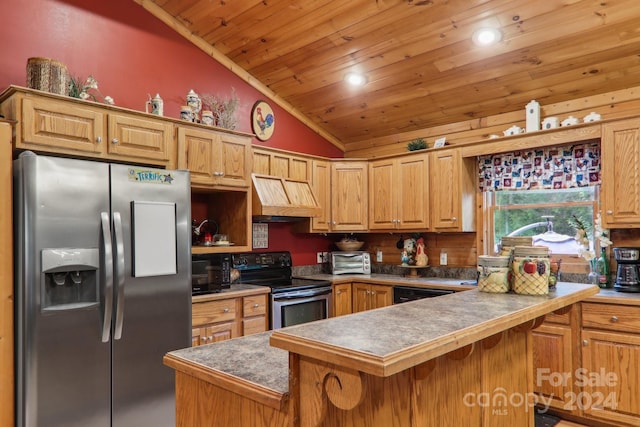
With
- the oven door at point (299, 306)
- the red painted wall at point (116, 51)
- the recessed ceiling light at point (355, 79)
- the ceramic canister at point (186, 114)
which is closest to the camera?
the red painted wall at point (116, 51)

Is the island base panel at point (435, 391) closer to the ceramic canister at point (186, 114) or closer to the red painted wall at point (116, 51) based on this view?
the ceramic canister at point (186, 114)

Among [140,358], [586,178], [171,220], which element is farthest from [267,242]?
[586,178]

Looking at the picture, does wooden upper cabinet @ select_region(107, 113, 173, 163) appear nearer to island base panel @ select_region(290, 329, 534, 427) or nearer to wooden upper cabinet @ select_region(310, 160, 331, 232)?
wooden upper cabinet @ select_region(310, 160, 331, 232)

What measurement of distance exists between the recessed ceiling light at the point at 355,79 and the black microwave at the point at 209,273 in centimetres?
198

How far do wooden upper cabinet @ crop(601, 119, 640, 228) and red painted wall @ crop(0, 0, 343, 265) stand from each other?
10.0 feet

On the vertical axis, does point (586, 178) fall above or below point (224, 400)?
above

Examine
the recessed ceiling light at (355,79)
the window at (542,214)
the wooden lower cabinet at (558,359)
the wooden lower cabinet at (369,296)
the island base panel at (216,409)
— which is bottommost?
the wooden lower cabinet at (558,359)

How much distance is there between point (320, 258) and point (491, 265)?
3.31 metres

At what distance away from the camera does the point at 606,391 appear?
2.94 meters

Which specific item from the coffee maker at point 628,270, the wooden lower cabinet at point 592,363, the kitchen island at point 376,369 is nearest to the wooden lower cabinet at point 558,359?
the wooden lower cabinet at point 592,363

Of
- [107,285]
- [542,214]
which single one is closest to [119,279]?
[107,285]

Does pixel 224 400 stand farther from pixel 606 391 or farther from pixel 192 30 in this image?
pixel 192 30

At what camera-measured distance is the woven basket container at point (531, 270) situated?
1604 mm

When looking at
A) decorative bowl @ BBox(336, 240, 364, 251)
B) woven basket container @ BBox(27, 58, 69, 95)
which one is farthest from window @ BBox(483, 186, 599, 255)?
woven basket container @ BBox(27, 58, 69, 95)
